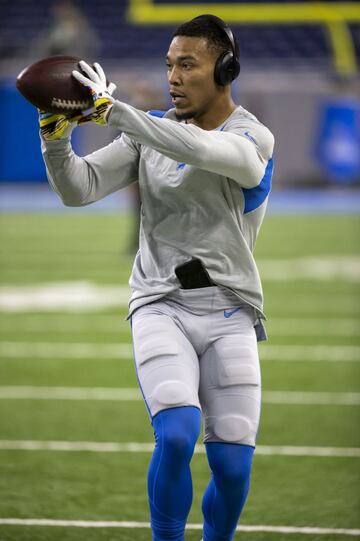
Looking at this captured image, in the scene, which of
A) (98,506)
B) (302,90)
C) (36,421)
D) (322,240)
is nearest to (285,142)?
(302,90)

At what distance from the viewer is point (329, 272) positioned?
12805mm

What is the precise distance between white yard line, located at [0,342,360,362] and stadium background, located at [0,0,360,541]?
2 cm

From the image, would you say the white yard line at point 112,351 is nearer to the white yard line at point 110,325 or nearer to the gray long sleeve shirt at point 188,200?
the white yard line at point 110,325

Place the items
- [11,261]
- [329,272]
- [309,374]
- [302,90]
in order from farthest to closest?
[302,90]
[11,261]
[329,272]
[309,374]

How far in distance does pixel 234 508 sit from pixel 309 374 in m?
4.22

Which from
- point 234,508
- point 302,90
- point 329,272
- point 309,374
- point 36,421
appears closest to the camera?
point 234,508

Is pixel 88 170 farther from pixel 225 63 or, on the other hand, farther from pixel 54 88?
pixel 225 63

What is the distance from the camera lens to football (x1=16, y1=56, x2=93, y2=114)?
366cm

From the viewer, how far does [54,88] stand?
3.66 m

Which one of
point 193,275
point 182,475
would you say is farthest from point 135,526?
point 193,275

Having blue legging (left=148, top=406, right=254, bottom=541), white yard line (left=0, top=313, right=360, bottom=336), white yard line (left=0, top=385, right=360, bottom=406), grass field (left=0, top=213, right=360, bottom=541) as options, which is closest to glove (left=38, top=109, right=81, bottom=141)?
blue legging (left=148, top=406, right=254, bottom=541)

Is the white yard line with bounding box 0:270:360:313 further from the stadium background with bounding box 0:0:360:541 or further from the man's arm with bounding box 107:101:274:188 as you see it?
the man's arm with bounding box 107:101:274:188

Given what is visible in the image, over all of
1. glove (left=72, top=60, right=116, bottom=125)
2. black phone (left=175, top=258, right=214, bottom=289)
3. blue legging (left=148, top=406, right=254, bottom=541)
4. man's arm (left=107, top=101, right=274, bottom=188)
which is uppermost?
glove (left=72, top=60, right=116, bottom=125)

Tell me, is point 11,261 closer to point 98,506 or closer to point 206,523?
point 98,506
